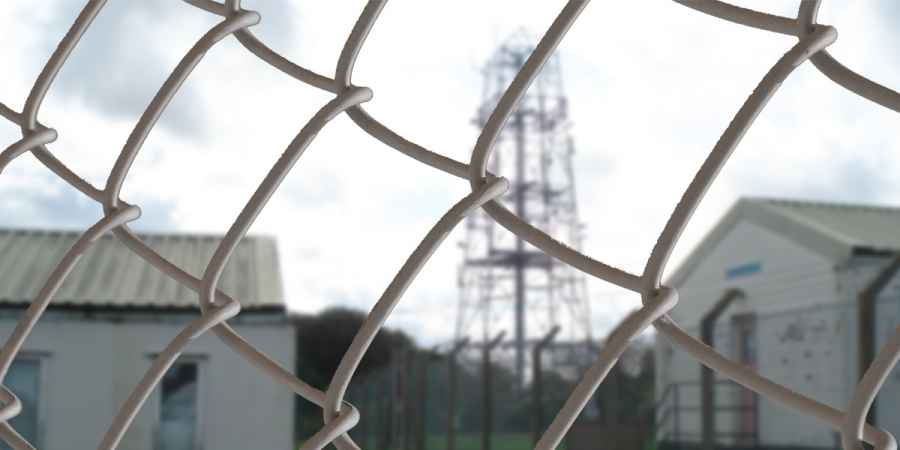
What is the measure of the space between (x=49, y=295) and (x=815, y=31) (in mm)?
828

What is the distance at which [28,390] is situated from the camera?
1238 cm

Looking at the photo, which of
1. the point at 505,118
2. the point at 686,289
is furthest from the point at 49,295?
the point at 686,289

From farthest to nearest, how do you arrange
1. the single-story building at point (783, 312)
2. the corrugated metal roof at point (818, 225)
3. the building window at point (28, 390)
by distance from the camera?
the corrugated metal roof at point (818, 225)
the single-story building at point (783, 312)
the building window at point (28, 390)

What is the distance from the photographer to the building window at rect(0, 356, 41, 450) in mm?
12099

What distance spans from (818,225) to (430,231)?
15.4 m

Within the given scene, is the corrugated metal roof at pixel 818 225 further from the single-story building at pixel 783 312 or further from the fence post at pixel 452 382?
the fence post at pixel 452 382

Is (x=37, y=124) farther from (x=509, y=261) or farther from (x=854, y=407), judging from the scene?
(x=509, y=261)

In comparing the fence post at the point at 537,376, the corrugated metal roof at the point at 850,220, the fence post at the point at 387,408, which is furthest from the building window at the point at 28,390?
the corrugated metal roof at the point at 850,220

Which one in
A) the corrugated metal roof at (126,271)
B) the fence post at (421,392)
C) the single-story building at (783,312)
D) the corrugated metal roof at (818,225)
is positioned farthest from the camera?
the corrugated metal roof at (818,225)

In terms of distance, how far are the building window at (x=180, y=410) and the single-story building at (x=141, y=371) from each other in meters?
0.01

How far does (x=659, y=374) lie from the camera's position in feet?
63.0

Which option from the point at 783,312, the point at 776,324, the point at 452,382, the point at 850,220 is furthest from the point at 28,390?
the point at 850,220

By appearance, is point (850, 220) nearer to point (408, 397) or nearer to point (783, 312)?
point (783, 312)

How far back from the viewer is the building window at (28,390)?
39.7ft
